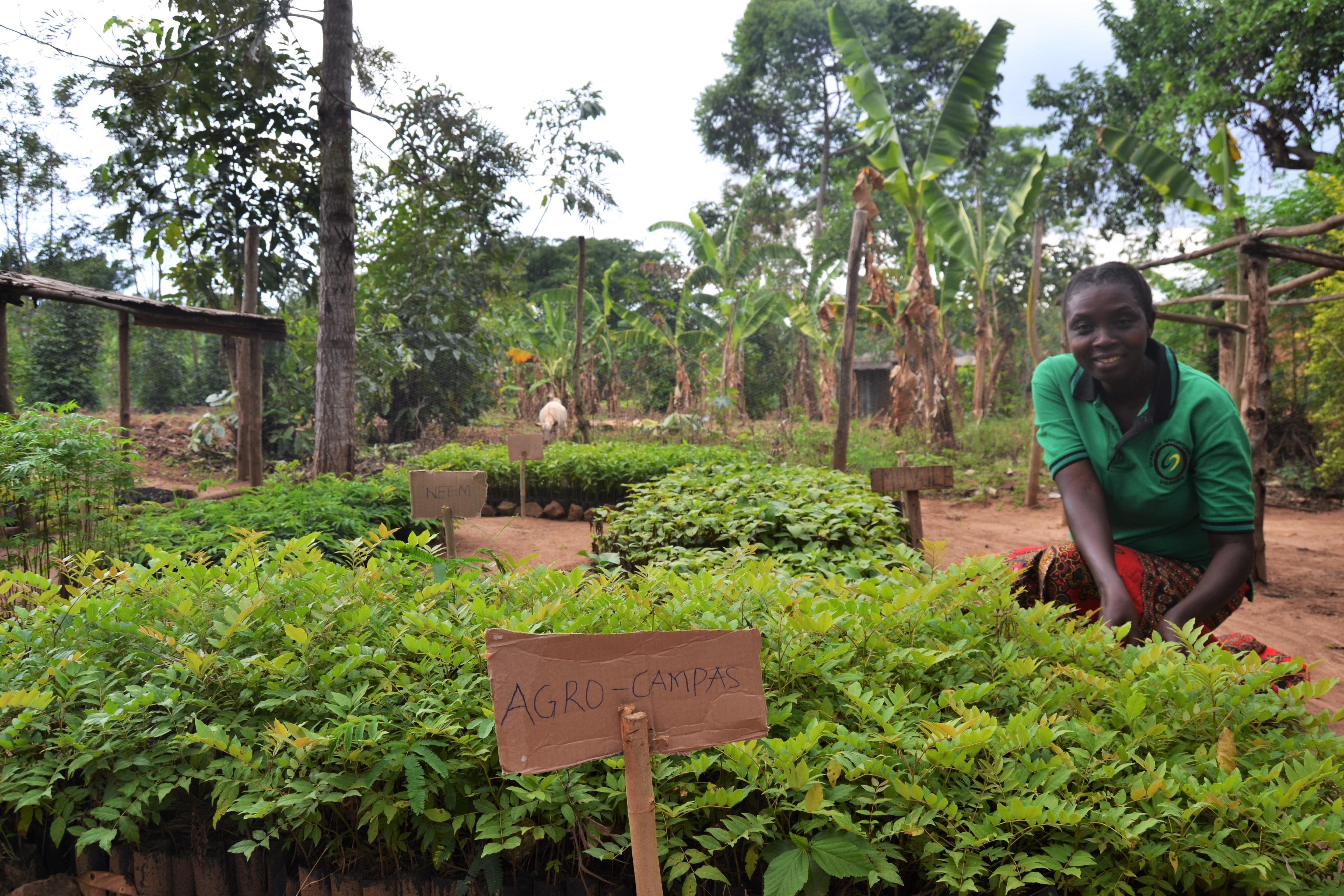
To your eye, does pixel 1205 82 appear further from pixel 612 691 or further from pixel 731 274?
pixel 612 691

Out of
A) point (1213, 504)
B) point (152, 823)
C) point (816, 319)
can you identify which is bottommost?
point (152, 823)

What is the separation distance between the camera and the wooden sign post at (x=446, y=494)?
3592mm

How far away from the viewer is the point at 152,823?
178 cm

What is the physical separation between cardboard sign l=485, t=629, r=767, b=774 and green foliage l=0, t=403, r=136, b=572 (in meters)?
4.20

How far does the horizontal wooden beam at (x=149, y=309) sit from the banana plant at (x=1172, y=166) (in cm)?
981

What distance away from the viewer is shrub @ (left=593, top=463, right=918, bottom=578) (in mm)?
3383

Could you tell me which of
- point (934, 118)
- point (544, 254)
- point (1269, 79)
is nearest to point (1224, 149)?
point (1269, 79)

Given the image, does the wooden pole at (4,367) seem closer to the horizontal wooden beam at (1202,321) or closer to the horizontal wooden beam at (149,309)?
the horizontal wooden beam at (149,309)

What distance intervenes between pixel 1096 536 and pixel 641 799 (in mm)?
2142

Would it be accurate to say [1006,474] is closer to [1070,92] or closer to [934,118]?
[1070,92]

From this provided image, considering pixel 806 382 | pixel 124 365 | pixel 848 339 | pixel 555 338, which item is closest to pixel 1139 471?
pixel 848 339

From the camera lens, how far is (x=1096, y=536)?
2689 mm

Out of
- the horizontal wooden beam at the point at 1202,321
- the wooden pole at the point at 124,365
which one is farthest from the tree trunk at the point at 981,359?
the wooden pole at the point at 124,365

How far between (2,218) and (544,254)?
701 inches
